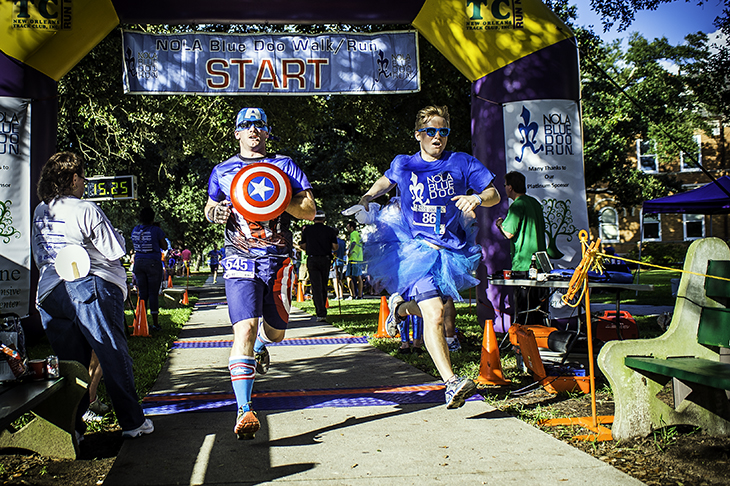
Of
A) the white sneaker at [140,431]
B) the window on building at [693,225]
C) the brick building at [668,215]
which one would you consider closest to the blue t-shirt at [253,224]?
the white sneaker at [140,431]

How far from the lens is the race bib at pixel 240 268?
4.24m

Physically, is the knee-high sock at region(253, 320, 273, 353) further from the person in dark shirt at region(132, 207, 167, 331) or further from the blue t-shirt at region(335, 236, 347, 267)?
the blue t-shirt at region(335, 236, 347, 267)

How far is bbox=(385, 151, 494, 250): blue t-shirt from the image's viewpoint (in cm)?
523

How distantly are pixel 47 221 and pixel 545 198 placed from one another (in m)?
6.84

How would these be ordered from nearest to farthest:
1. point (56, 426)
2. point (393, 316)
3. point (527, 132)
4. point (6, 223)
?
point (56, 426)
point (393, 316)
point (6, 223)
point (527, 132)

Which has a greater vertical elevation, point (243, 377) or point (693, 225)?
point (693, 225)

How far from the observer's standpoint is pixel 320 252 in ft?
39.5

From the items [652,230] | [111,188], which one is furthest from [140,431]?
[652,230]

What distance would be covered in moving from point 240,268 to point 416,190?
5.79 feet

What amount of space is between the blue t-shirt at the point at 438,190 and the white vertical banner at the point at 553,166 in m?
4.01

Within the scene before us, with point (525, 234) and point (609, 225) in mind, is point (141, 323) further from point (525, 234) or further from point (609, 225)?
point (609, 225)

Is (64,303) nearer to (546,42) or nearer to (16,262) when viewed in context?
(16,262)

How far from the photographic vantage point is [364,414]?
4.72 m

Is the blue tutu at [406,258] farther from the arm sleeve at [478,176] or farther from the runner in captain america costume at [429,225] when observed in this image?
the arm sleeve at [478,176]
